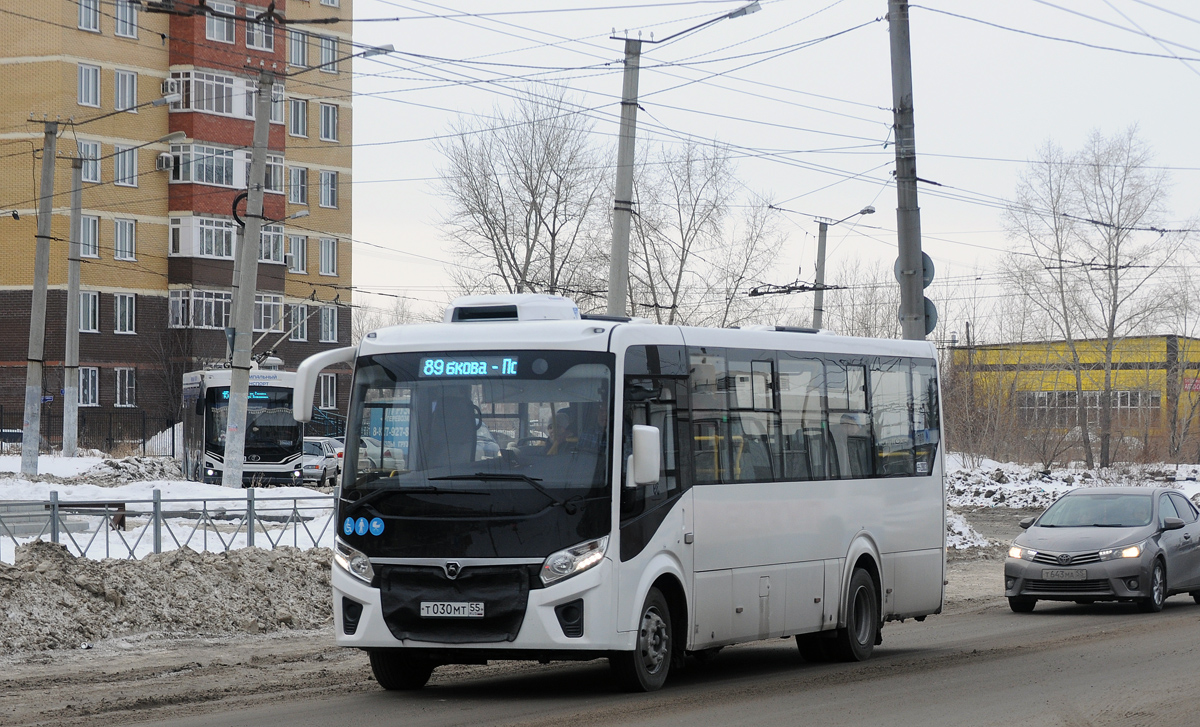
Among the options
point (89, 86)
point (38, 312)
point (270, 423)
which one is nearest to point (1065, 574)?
point (38, 312)

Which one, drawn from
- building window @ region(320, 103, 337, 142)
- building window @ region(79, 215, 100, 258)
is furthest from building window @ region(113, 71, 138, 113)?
building window @ region(320, 103, 337, 142)

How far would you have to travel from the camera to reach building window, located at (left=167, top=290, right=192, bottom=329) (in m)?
59.5

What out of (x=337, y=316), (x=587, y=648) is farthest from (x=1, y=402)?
(x=587, y=648)

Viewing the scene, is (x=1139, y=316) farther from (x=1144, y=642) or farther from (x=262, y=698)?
(x=262, y=698)

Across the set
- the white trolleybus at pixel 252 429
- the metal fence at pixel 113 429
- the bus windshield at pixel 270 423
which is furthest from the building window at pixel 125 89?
the bus windshield at pixel 270 423

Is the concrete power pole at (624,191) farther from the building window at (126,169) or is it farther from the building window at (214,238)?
the building window at (126,169)

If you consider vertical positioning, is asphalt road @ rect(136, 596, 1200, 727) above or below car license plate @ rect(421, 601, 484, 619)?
below

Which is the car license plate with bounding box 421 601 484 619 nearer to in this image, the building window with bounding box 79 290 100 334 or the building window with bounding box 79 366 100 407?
the building window with bounding box 79 366 100 407

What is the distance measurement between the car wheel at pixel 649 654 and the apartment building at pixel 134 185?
4704 centimetres

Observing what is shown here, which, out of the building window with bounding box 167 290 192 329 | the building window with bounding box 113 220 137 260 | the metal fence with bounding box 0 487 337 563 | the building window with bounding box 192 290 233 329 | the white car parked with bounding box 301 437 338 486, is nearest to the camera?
the metal fence with bounding box 0 487 337 563

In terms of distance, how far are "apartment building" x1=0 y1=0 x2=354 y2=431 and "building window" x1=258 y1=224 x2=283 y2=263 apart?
27cm

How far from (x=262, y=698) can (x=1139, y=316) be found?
175ft

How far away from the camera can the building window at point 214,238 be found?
195 feet

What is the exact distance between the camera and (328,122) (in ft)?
227
